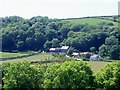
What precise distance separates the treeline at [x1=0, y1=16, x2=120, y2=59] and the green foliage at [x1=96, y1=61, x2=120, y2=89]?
2896cm

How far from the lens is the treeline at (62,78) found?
65.3ft

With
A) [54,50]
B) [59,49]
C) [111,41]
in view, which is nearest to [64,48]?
[59,49]

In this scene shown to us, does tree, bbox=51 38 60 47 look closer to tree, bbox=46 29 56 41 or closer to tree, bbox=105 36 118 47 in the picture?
tree, bbox=46 29 56 41

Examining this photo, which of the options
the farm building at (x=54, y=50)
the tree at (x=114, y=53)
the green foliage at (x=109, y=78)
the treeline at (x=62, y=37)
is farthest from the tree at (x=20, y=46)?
the green foliage at (x=109, y=78)

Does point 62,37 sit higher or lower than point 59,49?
higher

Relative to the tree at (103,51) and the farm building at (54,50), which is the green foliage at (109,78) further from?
the farm building at (54,50)

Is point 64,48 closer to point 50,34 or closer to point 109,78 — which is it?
point 50,34

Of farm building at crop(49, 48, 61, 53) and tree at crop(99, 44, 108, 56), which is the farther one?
farm building at crop(49, 48, 61, 53)

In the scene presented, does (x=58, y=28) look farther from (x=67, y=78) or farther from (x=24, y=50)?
(x=67, y=78)

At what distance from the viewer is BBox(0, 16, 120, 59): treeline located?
57562 millimetres

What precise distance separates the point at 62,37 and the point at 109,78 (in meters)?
44.9

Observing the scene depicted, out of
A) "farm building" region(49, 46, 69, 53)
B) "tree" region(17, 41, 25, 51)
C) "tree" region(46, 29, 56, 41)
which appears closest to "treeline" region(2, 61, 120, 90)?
"farm building" region(49, 46, 69, 53)

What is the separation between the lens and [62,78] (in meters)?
20.0

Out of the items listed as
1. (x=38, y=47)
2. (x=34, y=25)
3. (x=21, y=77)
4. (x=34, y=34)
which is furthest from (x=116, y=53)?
(x=21, y=77)
